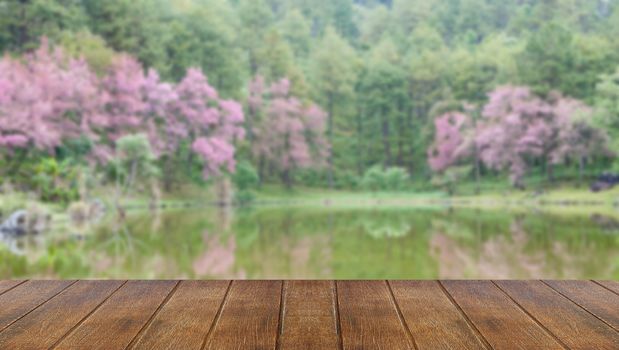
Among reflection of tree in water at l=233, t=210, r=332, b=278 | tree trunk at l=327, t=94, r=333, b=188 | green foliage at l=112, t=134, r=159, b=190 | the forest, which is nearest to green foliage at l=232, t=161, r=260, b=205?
the forest

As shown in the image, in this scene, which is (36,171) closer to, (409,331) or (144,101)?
(144,101)

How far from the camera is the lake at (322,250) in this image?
220 inches

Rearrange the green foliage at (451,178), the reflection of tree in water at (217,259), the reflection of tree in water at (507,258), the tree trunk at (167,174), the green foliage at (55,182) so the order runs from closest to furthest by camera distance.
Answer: the reflection of tree in water at (507,258)
the reflection of tree in water at (217,259)
the green foliage at (55,182)
the tree trunk at (167,174)
the green foliage at (451,178)

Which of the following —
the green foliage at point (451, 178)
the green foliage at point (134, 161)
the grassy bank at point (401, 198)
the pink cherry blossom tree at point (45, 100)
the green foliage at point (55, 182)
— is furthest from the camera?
the green foliage at point (451, 178)

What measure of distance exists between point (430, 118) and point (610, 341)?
1479 cm

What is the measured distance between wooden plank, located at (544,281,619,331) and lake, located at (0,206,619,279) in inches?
140

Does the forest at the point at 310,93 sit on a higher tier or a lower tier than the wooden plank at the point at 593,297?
higher

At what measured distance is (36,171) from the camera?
965 cm

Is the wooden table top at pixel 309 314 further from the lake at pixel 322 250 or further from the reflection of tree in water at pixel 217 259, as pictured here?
the reflection of tree in water at pixel 217 259

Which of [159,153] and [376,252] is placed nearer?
[376,252]

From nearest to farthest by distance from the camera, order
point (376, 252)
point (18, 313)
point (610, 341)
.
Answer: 1. point (610, 341)
2. point (18, 313)
3. point (376, 252)

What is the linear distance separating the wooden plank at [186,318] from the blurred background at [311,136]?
4.05 m

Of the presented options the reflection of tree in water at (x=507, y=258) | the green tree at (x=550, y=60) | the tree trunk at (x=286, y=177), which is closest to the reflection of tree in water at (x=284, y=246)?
the reflection of tree in water at (x=507, y=258)

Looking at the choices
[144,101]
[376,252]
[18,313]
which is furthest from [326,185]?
[18,313]
